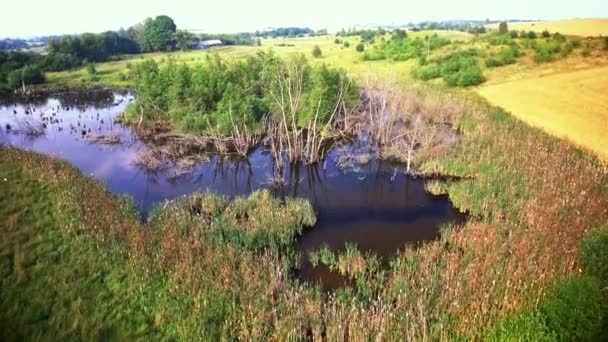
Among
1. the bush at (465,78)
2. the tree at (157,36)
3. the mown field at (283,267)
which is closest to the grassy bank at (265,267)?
the mown field at (283,267)

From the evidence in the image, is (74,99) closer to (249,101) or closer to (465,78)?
(249,101)

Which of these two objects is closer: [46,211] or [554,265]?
[554,265]

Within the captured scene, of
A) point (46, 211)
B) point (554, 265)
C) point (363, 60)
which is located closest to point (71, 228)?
point (46, 211)

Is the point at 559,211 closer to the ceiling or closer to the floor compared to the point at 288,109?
closer to the floor

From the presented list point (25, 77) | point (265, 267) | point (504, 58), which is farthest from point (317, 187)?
point (25, 77)

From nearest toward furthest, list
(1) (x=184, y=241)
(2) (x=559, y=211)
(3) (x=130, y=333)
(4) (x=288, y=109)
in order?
(3) (x=130, y=333)
(1) (x=184, y=241)
(2) (x=559, y=211)
(4) (x=288, y=109)

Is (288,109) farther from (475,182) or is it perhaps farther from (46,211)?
(46,211)

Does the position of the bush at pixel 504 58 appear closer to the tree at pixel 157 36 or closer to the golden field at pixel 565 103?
the golden field at pixel 565 103
